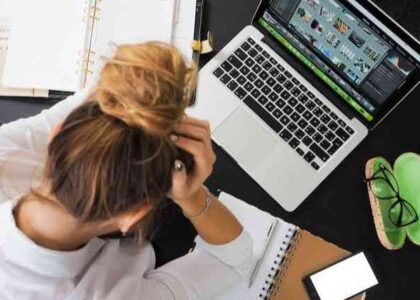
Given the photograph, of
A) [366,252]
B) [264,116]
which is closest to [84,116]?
[264,116]

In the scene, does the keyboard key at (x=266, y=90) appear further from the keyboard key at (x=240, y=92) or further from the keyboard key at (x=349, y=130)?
the keyboard key at (x=349, y=130)

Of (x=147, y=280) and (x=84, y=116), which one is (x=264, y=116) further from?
(x=84, y=116)

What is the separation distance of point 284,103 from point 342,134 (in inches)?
4.3

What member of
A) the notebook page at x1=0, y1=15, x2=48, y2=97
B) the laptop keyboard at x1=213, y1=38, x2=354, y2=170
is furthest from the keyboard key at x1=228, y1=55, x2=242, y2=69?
the notebook page at x1=0, y1=15, x2=48, y2=97

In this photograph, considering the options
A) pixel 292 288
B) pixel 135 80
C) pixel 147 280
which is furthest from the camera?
pixel 292 288

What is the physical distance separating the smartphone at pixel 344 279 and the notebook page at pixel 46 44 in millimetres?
504

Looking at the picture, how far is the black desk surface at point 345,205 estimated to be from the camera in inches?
33.3

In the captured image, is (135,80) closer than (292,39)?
Yes

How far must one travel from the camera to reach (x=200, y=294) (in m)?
0.74

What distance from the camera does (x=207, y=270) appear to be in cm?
76

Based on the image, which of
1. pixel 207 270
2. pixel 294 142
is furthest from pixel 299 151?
pixel 207 270

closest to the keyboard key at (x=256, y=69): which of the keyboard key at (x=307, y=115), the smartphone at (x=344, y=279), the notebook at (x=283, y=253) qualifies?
the keyboard key at (x=307, y=115)

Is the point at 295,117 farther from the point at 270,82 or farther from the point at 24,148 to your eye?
the point at 24,148

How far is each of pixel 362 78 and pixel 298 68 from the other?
0.13 meters
